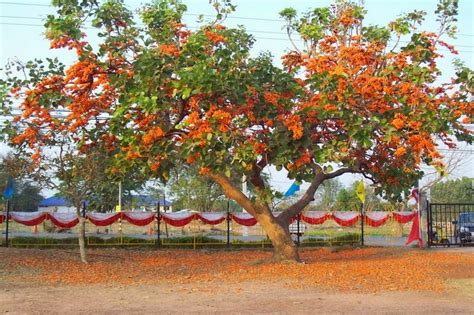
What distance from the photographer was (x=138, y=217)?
23.6 meters

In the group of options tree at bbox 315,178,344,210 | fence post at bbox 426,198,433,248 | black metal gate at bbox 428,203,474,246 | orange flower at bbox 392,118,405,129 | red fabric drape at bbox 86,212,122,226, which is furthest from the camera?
tree at bbox 315,178,344,210

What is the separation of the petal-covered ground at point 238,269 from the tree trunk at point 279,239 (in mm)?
471

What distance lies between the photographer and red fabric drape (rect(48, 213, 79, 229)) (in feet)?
75.3

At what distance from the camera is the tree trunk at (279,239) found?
15641 millimetres

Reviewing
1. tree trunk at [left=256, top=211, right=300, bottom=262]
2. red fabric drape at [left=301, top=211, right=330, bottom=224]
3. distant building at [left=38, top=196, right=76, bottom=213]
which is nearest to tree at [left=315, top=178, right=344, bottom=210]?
distant building at [left=38, top=196, right=76, bottom=213]

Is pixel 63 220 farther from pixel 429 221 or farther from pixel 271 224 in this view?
pixel 429 221

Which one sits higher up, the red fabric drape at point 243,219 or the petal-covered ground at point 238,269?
the red fabric drape at point 243,219

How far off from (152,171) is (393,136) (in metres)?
5.67

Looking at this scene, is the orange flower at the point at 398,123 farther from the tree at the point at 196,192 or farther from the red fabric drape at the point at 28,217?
the tree at the point at 196,192

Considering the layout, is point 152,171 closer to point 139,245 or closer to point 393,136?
point 393,136

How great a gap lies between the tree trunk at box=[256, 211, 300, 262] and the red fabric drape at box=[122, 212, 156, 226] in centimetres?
859

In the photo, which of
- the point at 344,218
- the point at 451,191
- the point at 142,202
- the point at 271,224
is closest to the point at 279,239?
the point at 271,224

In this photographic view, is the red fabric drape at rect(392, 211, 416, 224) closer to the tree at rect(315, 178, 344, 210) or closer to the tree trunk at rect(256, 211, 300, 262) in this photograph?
the tree trunk at rect(256, 211, 300, 262)

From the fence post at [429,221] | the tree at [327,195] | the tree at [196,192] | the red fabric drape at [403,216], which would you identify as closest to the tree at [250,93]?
the fence post at [429,221]
